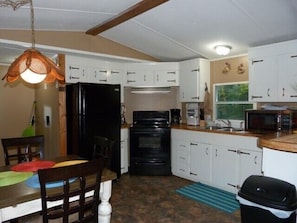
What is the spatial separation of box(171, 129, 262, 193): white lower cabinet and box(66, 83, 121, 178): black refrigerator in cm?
107

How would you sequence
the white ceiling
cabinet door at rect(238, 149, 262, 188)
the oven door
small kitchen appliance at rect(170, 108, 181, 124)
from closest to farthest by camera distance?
1. the white ceiling
2. cabinet door at rect(238, 149, 262, 188)
3. the oven door
4. small kitchen appliance at rect(170, 108, 181, 124)

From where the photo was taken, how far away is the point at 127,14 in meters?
3.07

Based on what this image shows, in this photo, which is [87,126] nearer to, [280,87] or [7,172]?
[7,172]

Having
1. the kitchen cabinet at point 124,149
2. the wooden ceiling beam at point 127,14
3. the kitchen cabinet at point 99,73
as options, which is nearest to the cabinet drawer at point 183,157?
the kitchen cabinet at point 124,149

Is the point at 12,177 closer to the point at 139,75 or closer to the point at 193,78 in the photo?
the point at 139,75

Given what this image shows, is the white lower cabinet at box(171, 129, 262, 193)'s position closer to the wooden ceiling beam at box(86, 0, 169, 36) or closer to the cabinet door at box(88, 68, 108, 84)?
the cabinet door at box(88, 68, 108, 84)

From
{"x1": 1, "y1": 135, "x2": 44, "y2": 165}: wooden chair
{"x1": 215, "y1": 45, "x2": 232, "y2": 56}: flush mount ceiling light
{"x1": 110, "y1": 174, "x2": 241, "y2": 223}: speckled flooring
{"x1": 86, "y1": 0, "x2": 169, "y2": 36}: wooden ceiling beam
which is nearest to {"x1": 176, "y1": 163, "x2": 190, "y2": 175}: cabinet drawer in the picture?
{"x1": 110, "y1": 174, "x2": 241, "y2": 223}: speckled flooring

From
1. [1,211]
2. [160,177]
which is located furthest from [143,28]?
[1,211]

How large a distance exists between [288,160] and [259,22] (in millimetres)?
1856

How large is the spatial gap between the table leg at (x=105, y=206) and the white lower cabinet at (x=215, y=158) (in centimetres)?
211

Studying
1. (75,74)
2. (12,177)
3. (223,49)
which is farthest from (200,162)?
(12,177)

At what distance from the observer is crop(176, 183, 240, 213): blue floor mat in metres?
3.04

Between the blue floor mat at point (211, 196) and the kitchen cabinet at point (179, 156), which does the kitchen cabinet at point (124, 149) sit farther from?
the blue floor mat at point (211, 196)

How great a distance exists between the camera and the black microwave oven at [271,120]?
3.10 metres
